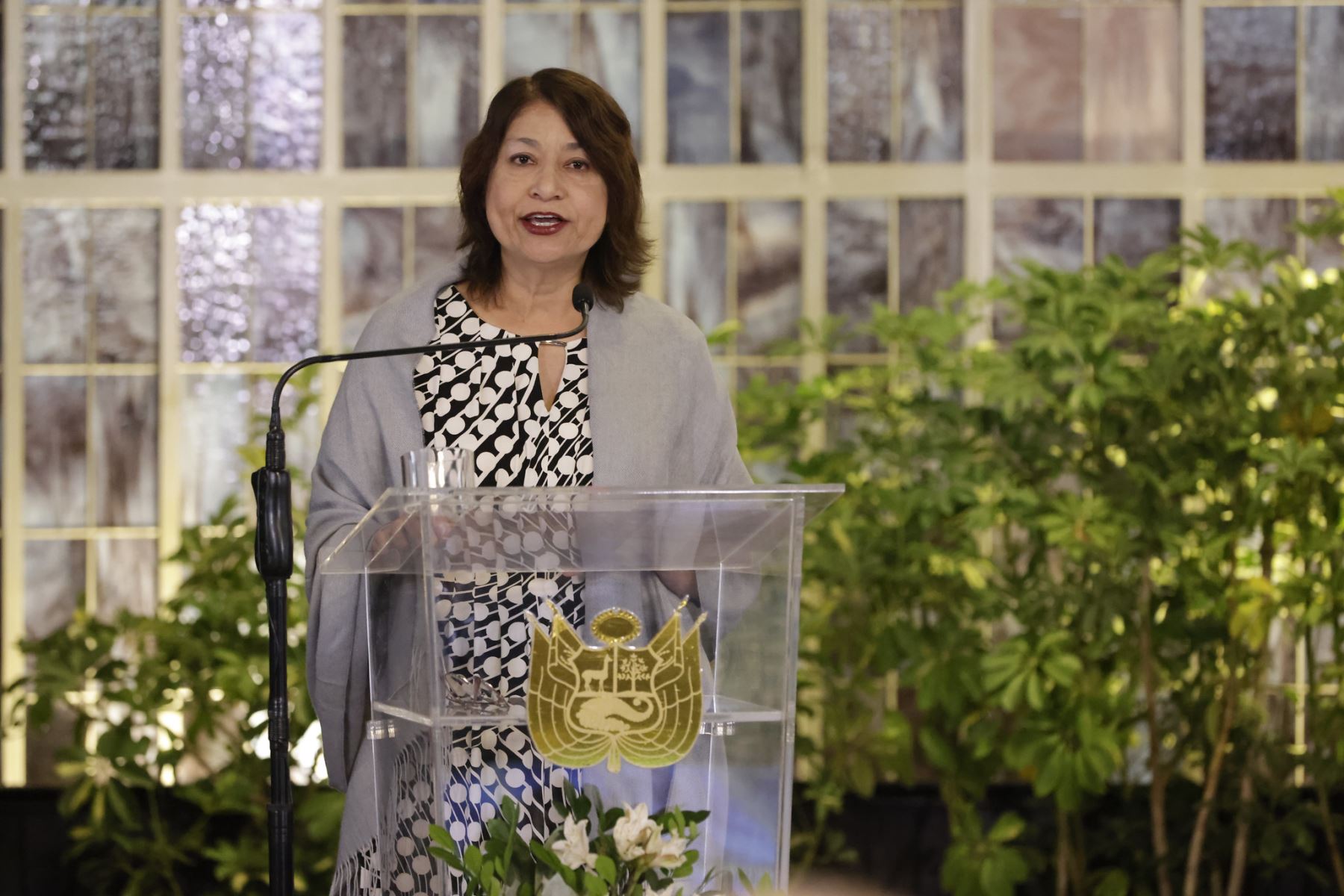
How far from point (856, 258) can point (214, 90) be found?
1689 millimetres

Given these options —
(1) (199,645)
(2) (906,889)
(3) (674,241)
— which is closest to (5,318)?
(1) (199,645)

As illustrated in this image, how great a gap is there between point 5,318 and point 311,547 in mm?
2385

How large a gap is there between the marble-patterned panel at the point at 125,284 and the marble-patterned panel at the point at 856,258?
1.72 meters

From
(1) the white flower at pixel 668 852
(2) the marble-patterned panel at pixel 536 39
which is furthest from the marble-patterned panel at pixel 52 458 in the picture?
(1) the white flower at pixel 668 852

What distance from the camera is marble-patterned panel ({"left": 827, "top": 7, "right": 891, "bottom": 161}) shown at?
12.4 ft

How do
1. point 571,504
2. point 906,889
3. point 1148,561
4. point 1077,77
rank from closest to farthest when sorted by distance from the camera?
point 571,504 < point 1148,561 < point 906,889 < point 1077,77

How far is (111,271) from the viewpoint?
381cm

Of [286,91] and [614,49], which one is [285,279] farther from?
[614,49]

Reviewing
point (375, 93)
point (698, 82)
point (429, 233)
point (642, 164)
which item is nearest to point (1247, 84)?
point (698, 82)

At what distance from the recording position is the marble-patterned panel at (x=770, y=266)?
12.4 ft

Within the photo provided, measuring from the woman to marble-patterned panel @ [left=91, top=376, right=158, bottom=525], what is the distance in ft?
6.86

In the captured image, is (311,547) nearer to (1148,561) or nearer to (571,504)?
(571,504)

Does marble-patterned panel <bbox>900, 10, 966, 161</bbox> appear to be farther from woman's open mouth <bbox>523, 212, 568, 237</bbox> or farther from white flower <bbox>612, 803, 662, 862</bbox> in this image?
white flower <bbox>612, 803, 662, 862</bbox>

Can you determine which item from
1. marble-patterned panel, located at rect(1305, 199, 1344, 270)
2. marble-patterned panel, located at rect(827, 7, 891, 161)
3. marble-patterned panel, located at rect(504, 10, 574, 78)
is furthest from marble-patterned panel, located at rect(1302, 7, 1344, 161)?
marble-patterned panel, located at rect(504, 10, 574, 78)
